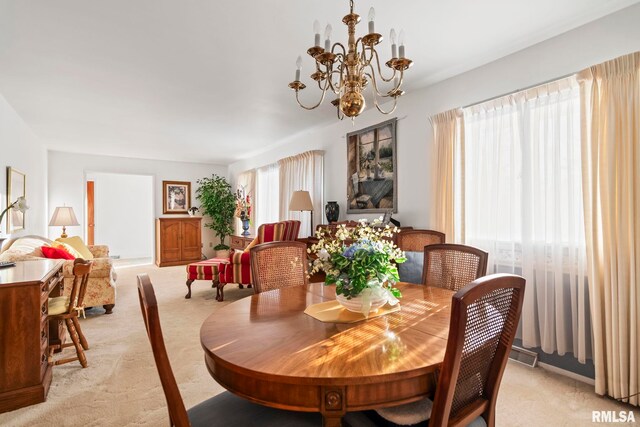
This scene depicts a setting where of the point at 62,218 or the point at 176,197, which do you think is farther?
the point at 176,197

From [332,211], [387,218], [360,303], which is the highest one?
[332,211]

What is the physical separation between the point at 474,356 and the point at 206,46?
277 centimetres

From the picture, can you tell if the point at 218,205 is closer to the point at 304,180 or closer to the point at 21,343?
the point at 304,180

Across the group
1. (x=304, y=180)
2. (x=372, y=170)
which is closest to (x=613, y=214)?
(x=372, y=170)

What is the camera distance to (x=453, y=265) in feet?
6.69

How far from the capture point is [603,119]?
6.97ft

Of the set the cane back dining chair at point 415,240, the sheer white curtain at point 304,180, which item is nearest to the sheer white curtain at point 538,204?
the cane back dining chair at point 415,240

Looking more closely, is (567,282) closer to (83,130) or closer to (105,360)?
(105,360)

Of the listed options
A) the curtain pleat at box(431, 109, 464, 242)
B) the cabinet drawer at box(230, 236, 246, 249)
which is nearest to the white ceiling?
the curtain pleat at box(431, 109, 464, 242)

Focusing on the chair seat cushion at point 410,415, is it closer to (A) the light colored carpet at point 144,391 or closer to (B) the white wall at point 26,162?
(A) the light colored carpet at point 144,391

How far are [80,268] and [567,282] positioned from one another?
359 cm

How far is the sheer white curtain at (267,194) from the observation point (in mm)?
6258

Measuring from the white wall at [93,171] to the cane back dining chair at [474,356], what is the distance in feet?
25.3

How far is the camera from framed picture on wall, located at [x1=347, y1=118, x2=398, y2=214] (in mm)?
3803
